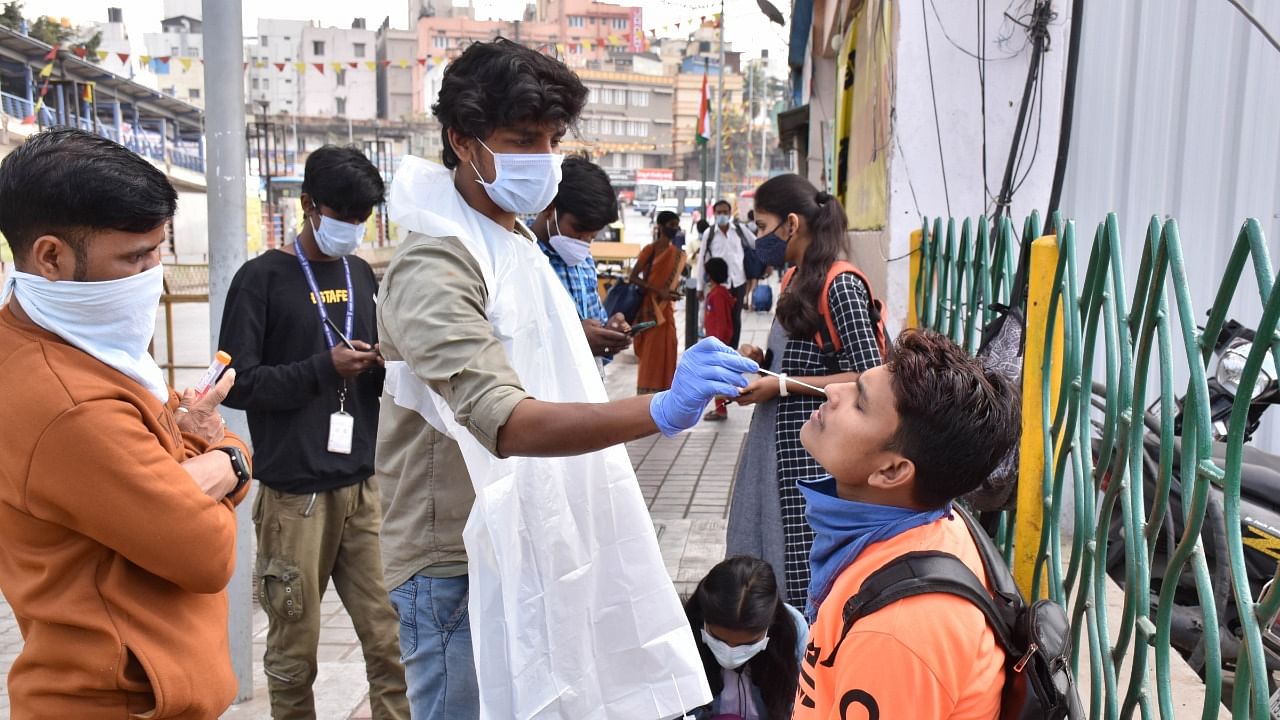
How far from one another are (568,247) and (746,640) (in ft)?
5.88

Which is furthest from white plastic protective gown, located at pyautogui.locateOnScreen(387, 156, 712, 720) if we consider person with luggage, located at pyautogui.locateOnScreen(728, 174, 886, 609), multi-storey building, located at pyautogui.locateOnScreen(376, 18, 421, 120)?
multi-storey building, located at pyautogui.locateOnScreen(376, 18, 421, 120)

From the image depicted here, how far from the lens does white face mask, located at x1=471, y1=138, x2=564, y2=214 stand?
2303mm

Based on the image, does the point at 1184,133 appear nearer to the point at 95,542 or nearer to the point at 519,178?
the point at 519,178

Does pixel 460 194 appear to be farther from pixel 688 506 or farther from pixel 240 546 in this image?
pixel 688 506

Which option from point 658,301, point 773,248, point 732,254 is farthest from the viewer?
point 732,254

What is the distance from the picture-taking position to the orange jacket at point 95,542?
173cm

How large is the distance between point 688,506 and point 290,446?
146 inches

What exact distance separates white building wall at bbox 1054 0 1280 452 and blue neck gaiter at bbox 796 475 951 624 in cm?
233

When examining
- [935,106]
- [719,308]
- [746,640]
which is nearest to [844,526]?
[746,640]

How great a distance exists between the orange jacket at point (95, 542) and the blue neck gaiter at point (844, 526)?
106 centimetres

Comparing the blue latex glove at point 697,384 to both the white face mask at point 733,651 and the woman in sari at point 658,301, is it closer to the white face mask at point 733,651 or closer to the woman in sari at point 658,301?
the white face mask at point 733,651

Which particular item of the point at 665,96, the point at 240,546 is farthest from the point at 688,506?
the point at 665,96

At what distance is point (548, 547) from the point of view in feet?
7.36

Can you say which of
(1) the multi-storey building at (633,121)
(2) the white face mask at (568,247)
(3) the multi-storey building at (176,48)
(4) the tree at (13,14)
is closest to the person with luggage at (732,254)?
(2) the white face mask at (568,247)
